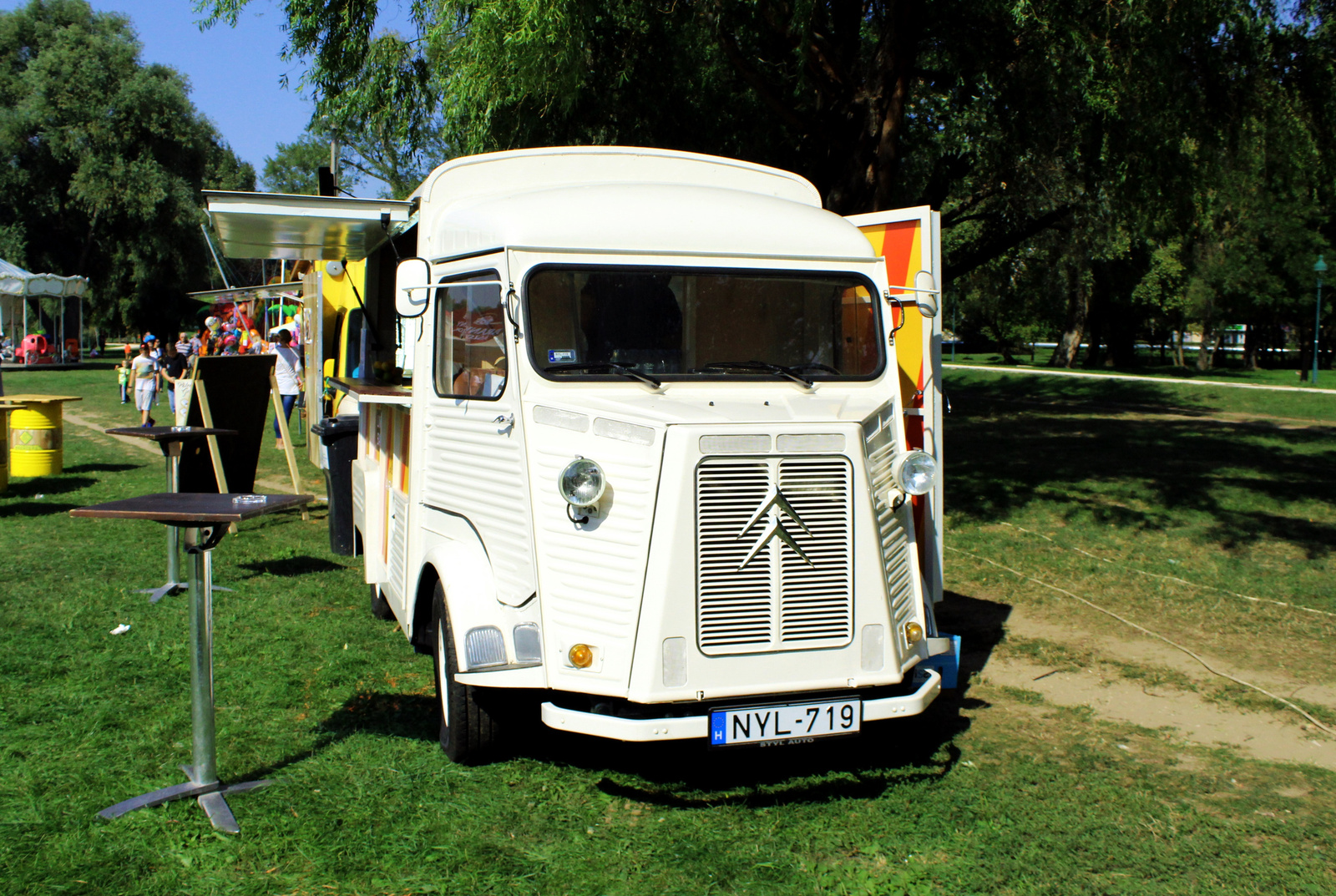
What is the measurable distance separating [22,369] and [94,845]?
40362 millimetres

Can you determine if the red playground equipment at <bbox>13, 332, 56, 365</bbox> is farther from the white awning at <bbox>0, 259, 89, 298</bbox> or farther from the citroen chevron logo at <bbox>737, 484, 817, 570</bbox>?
the citroen chevron logo at <bbox>737, 484, 817, 570</bbox>

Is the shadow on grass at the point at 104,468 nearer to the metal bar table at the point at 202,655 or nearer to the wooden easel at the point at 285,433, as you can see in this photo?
the wooden easel at the point at 285,433

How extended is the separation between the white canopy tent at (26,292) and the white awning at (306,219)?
34.2m

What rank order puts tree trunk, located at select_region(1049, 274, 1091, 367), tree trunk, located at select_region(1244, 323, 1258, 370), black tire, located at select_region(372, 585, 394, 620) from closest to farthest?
black tire, located at select_region(372, 585, 394, 620) < tree trunk, located at select_region(1049, 274, 1091, 367) < tree trunk, located at select_region(1244, 323, 1258, 370)

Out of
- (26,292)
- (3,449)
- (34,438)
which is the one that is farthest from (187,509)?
(26,292)

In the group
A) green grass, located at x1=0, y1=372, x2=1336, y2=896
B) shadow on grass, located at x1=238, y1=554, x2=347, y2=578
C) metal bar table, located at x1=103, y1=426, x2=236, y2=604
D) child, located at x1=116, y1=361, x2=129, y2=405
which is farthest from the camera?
child, located at x1=116, y1=361, x2=129, y2=405

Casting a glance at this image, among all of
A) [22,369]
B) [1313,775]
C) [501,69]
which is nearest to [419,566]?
[1313,775]

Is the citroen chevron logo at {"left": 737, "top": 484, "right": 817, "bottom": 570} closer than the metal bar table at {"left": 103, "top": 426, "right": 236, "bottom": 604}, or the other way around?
the citroen chevron logo at {"left": 737, "top": 484, "right": 817, "bottom": 570}

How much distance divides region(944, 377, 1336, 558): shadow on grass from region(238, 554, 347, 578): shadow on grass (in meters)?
6.38

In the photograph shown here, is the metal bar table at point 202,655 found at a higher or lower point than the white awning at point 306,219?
lower

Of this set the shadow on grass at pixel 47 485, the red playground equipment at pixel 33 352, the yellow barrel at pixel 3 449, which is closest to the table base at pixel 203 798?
the yellow barrel at pixel 3 449

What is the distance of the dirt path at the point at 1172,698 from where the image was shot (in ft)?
18.3

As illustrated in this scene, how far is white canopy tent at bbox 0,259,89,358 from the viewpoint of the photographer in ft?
123

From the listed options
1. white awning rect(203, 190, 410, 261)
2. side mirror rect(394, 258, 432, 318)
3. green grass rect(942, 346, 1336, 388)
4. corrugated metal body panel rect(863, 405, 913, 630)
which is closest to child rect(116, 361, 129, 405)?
white awning rect(203, 190, 410, 261)
